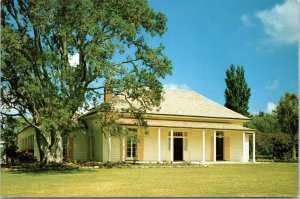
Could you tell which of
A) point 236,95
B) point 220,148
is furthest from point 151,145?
point 236,95

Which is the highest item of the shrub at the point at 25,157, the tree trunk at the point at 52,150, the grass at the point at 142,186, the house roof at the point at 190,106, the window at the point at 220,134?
the house roof at the point at 190,106

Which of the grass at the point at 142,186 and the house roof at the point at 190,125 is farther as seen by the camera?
the house roof at the point at 190,125

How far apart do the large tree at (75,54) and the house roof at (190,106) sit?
6.57 m

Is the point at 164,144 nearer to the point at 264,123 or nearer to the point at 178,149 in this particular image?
the point at 178,149

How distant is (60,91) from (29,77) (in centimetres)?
174

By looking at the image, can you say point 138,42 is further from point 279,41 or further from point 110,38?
point 279,41

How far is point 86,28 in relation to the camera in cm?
1745

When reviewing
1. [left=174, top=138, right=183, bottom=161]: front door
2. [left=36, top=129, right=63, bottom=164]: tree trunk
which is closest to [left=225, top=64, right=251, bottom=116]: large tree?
[left=174, top=138, right=183, bottom=161]: front door

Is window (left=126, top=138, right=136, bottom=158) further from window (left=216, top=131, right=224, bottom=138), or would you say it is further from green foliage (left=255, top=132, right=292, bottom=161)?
green foliage (left=255, top=132, right=292, bottom=161)

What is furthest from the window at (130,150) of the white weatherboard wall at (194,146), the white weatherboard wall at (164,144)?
the white weatherboard wall at (194,146)

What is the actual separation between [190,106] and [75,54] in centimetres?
1056

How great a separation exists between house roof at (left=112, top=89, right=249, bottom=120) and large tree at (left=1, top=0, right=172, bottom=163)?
6565 millimetres

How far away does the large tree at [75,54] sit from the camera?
17375 millimetres

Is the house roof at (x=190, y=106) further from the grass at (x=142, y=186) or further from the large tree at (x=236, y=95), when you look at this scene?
the grass at (x=142, y=186)
